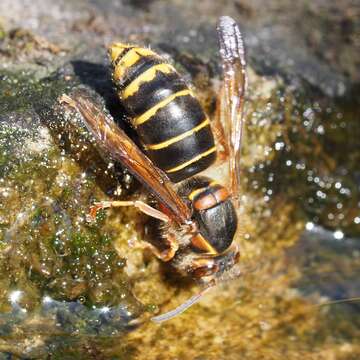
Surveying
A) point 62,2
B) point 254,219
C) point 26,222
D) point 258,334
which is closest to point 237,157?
point 254,219

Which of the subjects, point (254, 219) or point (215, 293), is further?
point (254, 219)

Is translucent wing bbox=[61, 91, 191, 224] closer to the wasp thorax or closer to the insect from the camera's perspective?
the insect

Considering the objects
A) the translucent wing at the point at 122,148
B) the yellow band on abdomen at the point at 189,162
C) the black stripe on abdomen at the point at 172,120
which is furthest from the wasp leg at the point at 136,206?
the black stripe on abdomen at the point at 172,120

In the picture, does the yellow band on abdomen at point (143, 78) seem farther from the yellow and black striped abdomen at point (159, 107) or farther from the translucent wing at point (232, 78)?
the translucent wing at point (232, 78)

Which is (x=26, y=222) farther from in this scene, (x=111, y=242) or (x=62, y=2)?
(x=62, y=2)

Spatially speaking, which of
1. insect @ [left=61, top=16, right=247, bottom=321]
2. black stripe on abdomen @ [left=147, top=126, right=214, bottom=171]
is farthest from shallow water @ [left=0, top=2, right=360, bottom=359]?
black stripe on abdomen @ [left=147, top=126, right=214, bottom=171]

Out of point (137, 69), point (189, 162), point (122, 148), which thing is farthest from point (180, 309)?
point (137, 69)
